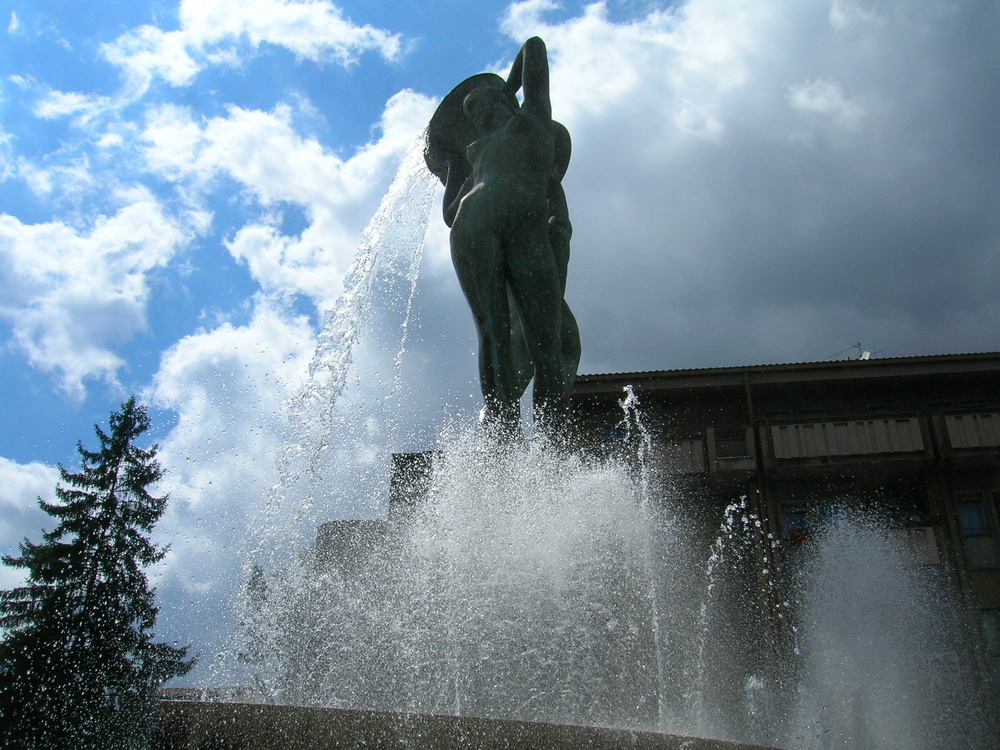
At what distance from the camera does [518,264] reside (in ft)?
17.4

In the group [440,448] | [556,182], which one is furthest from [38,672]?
[556,182]

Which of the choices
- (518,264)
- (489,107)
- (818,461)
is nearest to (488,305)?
(518,264)

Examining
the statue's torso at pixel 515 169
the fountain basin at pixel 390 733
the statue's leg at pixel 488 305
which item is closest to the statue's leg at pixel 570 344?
the statue's leg at pixel 488 305

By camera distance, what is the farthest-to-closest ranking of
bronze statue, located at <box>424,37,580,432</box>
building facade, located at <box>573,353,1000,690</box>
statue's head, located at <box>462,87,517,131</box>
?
1. building facade, located at <box>573,353,1000,690</box>
2. statue's head, located at <box>462,87,517,131</box>
3. bronze statue, located at <box>424,37,580,432</box>

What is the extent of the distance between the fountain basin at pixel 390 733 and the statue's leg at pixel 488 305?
2.94 meters

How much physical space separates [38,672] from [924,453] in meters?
18.0

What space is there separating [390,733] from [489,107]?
468 cm

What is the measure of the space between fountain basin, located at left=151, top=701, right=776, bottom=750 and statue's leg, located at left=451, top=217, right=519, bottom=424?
9.63ft

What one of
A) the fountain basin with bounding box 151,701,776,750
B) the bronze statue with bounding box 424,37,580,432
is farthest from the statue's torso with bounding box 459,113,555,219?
the fountain basin with bounding box 151,701,776,750

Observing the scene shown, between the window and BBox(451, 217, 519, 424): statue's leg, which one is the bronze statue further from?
the window

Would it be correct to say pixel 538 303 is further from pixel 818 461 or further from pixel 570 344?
pixel 818 461

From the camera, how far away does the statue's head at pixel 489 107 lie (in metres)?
5.80

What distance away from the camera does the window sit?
659 inches

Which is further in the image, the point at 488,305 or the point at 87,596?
the point at 87,596
